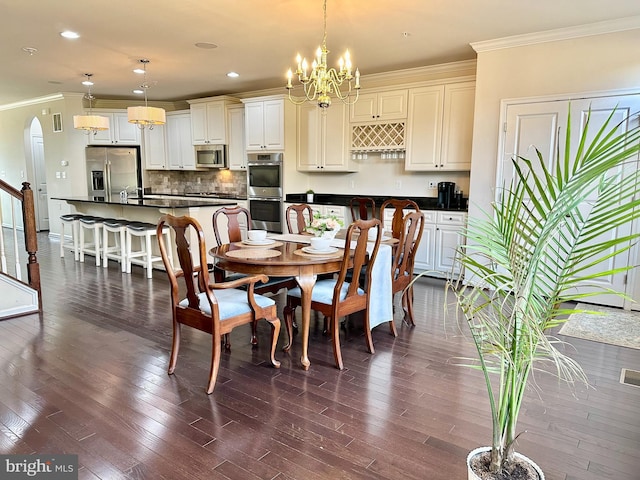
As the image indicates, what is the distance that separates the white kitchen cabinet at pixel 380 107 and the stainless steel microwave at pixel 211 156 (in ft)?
8.56

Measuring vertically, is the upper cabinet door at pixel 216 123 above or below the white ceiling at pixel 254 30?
below

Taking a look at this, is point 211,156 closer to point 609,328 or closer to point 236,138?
point 236,138

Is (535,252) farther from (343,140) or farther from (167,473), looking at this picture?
(343,140)

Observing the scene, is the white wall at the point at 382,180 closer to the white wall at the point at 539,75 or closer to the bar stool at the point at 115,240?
the white wall at the point at 539,75

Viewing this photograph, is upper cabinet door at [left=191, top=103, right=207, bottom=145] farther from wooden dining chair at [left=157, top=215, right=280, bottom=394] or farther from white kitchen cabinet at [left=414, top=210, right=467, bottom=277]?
wooden dining chair at [left=157, top=215, right=280, bottom=394]

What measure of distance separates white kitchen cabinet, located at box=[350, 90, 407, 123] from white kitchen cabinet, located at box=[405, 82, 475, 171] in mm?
141

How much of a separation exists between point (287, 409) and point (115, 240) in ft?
16.7

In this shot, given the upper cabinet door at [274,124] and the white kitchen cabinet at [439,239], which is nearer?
the white kitchen cabinet at [439,239]

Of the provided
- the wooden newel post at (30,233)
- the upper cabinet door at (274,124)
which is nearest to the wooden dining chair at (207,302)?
the wooden newel post at (30,233)

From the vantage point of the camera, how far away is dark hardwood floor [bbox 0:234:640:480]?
1963mm

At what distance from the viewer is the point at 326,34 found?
440cm

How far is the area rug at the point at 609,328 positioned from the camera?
3459 millimetres

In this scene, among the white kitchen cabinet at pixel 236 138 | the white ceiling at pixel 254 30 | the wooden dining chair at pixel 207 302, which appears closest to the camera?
the wooden dining chair at pixel 207 302

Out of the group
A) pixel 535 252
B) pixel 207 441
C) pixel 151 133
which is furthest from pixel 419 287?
pixel 151 133
